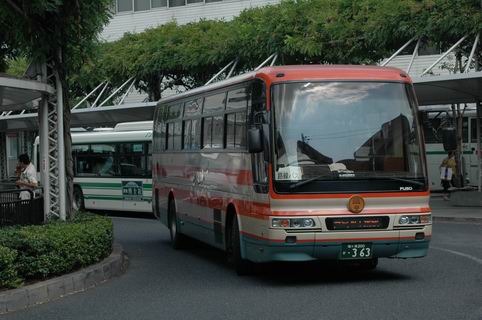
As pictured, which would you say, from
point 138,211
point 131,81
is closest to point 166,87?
point 131,81

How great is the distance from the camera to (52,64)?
13.2m

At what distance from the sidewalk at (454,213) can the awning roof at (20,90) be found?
11885 millimetres

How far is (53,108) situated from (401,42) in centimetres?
1555

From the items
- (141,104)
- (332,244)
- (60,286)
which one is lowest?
(60,286)

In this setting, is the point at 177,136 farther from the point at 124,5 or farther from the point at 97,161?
the point at 124,5

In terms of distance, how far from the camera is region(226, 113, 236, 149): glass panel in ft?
38.2

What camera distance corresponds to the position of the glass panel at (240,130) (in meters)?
11.1

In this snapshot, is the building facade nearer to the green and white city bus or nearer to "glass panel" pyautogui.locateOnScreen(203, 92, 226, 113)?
the green and white city bus

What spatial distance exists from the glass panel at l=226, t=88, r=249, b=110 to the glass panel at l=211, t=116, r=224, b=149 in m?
0.39

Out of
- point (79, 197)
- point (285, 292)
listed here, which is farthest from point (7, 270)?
point (79, 197)

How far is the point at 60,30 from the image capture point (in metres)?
13.0

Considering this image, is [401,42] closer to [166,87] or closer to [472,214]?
[472,214]

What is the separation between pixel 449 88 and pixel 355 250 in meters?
12.7

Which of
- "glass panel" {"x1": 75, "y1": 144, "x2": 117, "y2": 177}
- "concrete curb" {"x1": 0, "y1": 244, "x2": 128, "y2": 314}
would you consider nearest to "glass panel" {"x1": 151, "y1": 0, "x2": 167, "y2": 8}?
"glass panel" {"x1": 75, "y1": 144, "x2": 117, "y2": 177}
